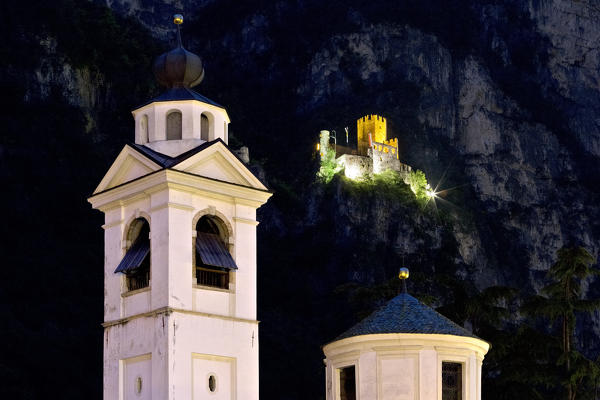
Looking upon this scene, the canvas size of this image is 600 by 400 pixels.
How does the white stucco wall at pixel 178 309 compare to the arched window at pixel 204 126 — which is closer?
the white stucco wall at pixel 178 309

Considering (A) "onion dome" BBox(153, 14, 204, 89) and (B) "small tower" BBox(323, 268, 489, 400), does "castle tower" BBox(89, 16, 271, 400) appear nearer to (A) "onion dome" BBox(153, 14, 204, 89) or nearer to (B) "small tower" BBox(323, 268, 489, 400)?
(A) "onion dome" BBox(153, 14, 204, 89)

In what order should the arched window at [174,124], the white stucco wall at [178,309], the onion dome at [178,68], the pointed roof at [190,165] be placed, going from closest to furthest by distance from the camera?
the white stucco wall at [178,309] → the pointed roof at [190,165] → the arched window at [174,124] → the onion dome at [178,68]

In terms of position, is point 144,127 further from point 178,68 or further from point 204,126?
point 178,68

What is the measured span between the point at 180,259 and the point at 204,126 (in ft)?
17.0

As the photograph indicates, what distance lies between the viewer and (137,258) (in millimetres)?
49750

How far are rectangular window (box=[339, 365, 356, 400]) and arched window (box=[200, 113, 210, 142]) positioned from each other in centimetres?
894

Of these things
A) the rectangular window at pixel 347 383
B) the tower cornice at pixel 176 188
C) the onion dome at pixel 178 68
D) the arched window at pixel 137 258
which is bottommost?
the rectangular window at pixel 347 383

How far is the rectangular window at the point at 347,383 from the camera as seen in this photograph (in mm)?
51719

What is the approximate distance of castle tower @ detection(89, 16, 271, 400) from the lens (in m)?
48.2

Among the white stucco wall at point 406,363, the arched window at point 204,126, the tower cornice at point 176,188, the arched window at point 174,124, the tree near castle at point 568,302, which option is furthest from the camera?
the tree near castle at point 568,302

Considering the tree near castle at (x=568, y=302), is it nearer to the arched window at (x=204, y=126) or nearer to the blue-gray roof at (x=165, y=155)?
the arched window at (x=204, y=126)

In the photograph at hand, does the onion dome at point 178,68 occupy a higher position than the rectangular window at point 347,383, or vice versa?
the onion dome at point 178,68

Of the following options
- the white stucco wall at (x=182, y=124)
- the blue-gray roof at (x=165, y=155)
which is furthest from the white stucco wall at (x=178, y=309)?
the white stucco wall at (x=182, y=124)

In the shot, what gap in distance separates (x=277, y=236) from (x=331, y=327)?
1431 inches
